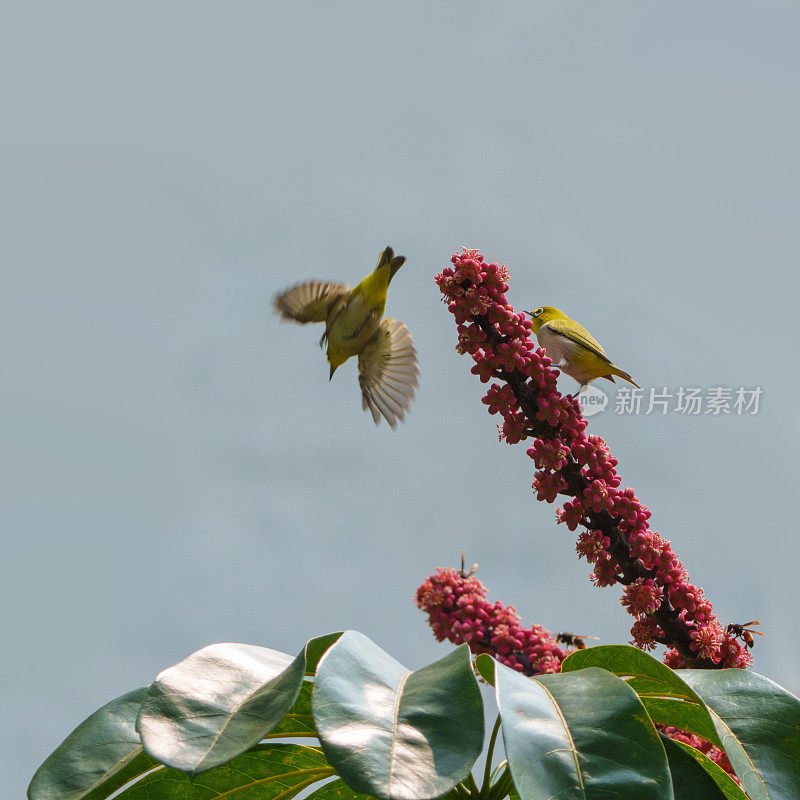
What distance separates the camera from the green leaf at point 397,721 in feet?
3.04

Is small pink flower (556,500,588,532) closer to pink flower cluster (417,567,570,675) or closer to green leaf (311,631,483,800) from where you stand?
pink flower cluster (417,567,570,675)

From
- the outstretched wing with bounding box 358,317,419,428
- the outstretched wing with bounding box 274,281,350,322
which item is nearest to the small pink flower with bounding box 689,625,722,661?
the outstretched wing with bounding box 358,317,419,428

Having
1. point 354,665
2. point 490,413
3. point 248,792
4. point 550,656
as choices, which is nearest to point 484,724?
point 354,665

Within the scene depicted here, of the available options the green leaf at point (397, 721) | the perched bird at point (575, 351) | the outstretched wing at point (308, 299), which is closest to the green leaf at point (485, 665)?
the green leaf at point (397, 721)

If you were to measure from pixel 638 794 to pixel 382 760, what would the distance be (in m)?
0.31

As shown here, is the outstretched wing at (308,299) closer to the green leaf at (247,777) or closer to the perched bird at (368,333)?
the perched bird at (368,333)

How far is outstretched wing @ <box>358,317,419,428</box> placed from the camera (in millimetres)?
3207

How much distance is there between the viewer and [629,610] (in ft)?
6.58

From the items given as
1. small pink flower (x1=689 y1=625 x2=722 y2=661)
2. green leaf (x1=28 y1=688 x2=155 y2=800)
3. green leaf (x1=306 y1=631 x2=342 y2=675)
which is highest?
small pink flower (x1=689 y1=625 x2=722 y2=661)

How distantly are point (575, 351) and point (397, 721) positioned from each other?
150cm

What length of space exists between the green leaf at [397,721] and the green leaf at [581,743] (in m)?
0.05

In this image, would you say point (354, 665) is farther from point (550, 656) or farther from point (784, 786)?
point (550, 656)

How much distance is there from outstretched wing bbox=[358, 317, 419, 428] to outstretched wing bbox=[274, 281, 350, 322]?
22cm

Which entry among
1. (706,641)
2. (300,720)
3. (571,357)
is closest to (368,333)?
(571,357)
